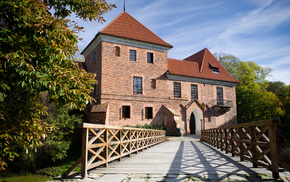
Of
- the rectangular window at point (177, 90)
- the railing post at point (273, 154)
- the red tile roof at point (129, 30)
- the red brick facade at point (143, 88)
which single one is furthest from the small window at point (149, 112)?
the railing post at point (273, 154)

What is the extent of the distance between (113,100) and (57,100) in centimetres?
1602

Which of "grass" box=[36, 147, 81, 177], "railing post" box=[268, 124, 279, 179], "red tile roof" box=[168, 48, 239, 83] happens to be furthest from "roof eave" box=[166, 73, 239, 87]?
"railing post" box=[268, 124, 279, 179]

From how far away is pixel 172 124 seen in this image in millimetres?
23000

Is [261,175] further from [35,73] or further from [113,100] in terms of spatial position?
[113,100]

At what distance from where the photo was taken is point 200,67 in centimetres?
2961

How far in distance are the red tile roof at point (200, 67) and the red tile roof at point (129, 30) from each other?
3211mm

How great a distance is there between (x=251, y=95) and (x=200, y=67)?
1322 centimetres

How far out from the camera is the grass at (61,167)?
15.5 metres

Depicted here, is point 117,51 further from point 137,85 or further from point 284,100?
point 284,100

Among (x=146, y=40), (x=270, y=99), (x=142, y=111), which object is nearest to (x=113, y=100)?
(x=142, y=111)

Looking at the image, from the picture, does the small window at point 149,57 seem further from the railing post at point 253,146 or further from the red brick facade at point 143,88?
the railing post at point 253,146

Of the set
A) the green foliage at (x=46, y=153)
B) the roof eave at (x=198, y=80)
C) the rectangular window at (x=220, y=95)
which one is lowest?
the green foliage at (x=46, y=153)

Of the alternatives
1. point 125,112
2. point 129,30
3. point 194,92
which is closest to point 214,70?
point 194,92

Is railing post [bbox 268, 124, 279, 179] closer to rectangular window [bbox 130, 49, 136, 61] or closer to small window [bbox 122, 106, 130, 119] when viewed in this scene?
small window [bbox 122, 106, 130, 119]
